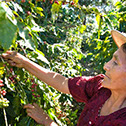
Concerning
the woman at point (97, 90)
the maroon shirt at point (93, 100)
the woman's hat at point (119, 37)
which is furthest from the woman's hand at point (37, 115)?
the woman's hat at point (119, 37)

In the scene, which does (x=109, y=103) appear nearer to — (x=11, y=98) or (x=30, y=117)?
(x=30, y=117)

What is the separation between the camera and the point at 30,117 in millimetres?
1439

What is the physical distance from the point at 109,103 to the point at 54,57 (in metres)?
2.06

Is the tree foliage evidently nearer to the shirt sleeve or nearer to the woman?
the woman

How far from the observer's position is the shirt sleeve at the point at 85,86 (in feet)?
5.07

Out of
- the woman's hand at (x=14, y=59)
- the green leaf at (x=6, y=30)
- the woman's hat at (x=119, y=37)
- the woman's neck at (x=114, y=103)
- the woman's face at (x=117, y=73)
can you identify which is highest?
the woman's hand at (x=14, y=59)

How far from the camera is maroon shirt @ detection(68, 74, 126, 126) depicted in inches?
49.3

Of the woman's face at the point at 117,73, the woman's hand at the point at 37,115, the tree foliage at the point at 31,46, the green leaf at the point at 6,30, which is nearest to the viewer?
the green leaf at the point at 6,30

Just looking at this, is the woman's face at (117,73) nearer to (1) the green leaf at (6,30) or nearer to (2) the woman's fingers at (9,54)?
(2) the woman's fingers at (9,54)

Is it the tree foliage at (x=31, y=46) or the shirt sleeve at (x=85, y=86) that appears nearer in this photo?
the tree foliage at (x=31, y=46)

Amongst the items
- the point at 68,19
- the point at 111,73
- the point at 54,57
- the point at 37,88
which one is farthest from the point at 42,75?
the point at 68,19

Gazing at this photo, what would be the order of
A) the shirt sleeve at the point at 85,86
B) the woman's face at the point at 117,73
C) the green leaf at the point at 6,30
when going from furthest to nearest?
the shirt sleeve at the point at 85,86 → the woman's face at the point at 117,73 → the green leaf at the point at 6,30

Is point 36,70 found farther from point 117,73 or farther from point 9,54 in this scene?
point 117,73

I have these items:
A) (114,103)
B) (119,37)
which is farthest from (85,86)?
(119,37)
